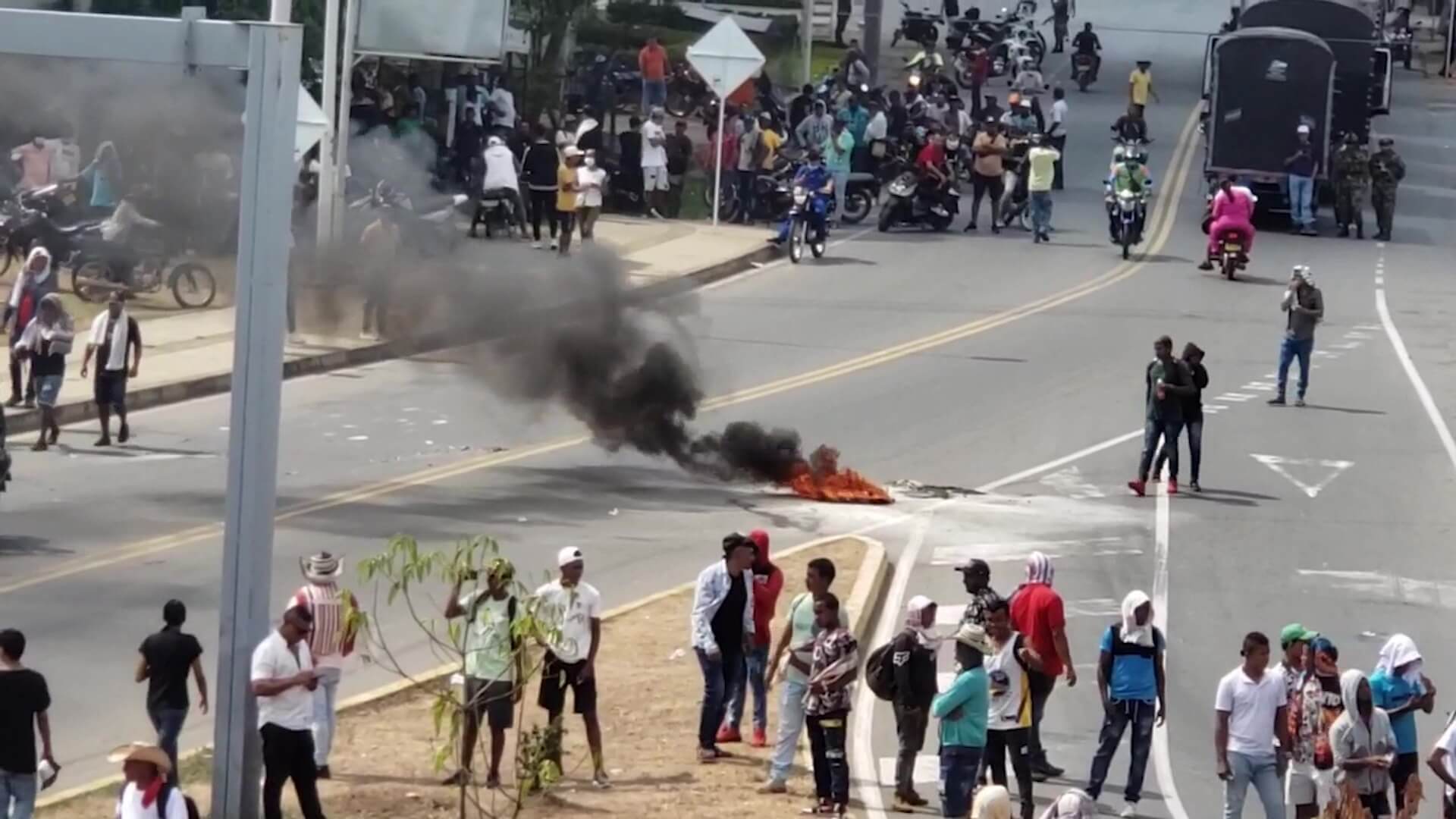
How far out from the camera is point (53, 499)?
19172 mm

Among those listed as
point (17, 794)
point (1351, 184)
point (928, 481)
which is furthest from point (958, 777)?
point (1351, 184)

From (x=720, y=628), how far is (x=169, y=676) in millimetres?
3179

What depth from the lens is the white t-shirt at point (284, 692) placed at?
11234mm

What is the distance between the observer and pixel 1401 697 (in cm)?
1253

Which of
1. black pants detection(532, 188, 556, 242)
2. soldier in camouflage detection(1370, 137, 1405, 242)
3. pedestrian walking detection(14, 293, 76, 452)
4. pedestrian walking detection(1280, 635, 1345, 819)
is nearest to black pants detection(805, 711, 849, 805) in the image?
pedestrian walking detection(1280, 635, 1345, 819)

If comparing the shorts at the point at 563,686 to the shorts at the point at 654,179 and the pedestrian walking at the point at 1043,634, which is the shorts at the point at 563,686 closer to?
the pedestrian walking at the point at 1043,634

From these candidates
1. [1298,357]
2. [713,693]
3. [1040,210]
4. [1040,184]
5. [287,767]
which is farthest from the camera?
[1040,210]

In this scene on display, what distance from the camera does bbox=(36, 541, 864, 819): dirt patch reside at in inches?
486

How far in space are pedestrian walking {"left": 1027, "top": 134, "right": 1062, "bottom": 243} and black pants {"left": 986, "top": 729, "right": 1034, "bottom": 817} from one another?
24567 millimetres

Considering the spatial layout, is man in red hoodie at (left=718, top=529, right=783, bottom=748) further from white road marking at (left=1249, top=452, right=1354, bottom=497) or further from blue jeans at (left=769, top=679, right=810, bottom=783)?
white road marking at (left=1249, top=452, right=1354, bottom=497)

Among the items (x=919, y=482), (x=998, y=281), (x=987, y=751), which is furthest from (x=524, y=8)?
(x=987, y=751)

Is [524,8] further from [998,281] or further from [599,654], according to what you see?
[599,654]

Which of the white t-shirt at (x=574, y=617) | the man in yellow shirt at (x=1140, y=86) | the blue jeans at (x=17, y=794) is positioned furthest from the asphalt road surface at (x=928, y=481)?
the man in yellow shirt at (x=1140, y=86)

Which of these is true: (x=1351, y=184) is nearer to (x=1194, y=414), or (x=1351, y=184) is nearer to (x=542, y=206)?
(x=542, y=206)
